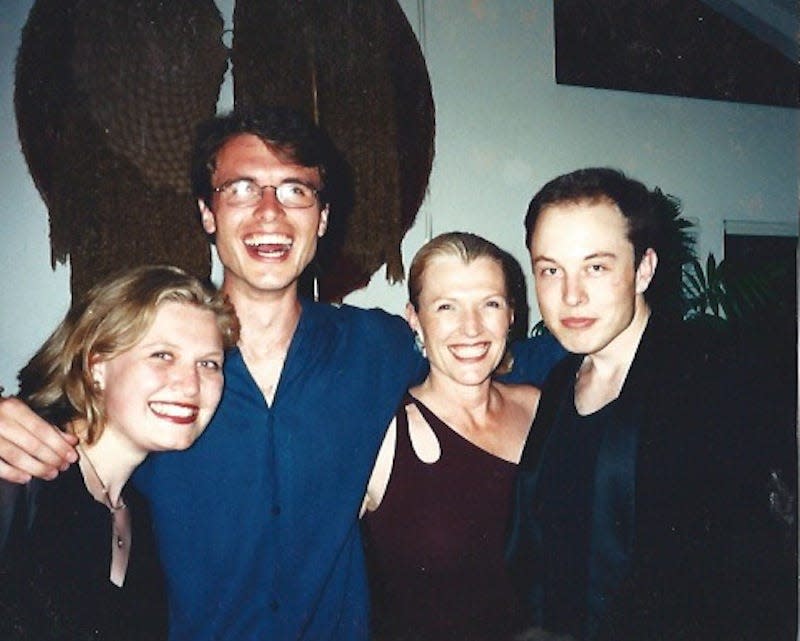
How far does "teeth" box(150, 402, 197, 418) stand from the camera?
1.59 meters

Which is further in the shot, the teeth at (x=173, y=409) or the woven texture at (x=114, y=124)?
the woven texture at (x=114, y=124)

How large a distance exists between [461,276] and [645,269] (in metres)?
0.57

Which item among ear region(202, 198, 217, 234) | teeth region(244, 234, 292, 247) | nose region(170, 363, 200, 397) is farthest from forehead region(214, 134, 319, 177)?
nose region(170, 363, 200, 397)

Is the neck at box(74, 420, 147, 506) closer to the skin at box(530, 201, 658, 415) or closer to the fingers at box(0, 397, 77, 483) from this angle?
the fingers at box(0, 397, 77, 483)

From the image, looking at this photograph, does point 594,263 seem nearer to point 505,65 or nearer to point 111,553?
point 111,553

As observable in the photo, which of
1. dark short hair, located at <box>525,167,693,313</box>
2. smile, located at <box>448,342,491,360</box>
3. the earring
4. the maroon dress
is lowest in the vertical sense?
the maroon dress

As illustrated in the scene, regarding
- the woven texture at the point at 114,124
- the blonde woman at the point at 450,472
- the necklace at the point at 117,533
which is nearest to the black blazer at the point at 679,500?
the blonde woman at the point at 450,472

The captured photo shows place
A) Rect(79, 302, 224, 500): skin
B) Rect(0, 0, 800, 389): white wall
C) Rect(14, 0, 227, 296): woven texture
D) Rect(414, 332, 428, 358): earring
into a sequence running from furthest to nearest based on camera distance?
Rect(0, 0, 800, 389): white wall
Rect(14, 0, 227, 296): woven texture
Rect(414, 332, 428, 358): earring
Rect(79, 302, 224, 500): skin

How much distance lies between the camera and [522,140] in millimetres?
3852

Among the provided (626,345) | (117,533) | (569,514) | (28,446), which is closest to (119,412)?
(28,446)

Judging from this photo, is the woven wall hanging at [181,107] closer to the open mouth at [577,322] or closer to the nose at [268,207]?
the nose at [268,207]

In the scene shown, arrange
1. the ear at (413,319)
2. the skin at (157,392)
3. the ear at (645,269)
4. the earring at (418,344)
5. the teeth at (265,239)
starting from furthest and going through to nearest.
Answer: the earring at (418,344)
the ear at (413,319)
the teeth at (265,239)
the ear at (645,269)
the skin at (157,392)

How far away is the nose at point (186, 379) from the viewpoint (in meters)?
1.59

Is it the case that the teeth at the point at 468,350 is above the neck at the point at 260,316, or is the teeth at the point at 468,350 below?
below
